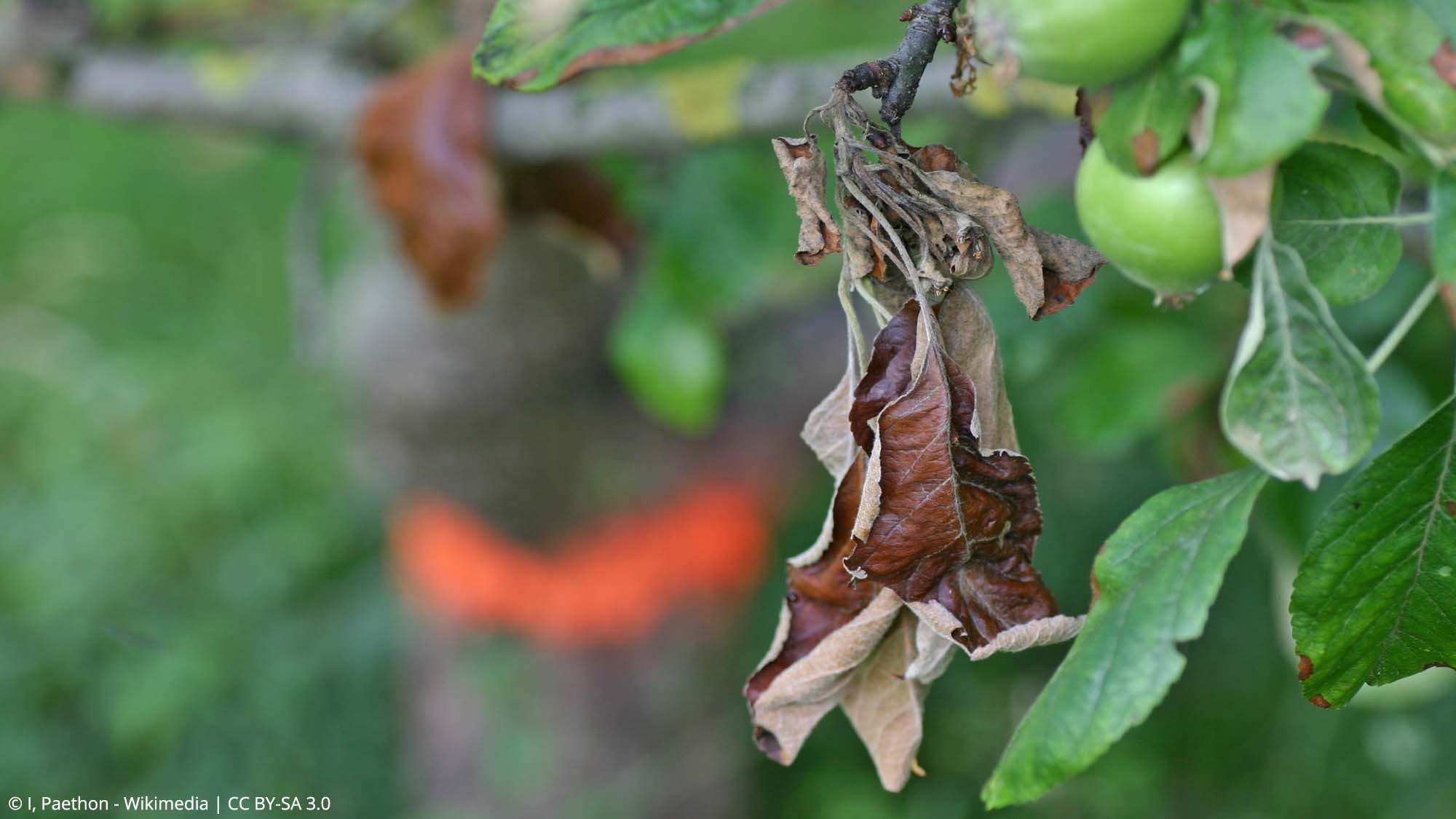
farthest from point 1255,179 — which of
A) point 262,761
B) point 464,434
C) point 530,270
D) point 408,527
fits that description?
point 262,761

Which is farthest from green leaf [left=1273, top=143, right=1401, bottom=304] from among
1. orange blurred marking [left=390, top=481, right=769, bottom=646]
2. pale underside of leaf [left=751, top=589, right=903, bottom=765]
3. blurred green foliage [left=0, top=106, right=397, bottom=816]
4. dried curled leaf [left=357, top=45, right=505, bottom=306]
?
blurred green foliage [left=0, top=106, right=397, bottom=816]

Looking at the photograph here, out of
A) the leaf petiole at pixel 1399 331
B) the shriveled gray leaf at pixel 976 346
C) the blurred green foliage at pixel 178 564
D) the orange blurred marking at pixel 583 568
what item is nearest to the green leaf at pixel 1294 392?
the leaf petiole at pixel 1399 331

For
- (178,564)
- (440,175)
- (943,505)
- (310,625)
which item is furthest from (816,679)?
(178,564)

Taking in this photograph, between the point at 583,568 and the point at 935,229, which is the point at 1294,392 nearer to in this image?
the point at 935,229

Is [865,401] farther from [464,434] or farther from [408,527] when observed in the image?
[408,527]

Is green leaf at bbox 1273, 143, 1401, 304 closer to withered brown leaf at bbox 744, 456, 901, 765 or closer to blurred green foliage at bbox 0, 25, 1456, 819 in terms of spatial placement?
withered brown leaf at bbox 744, 456, 901, 765

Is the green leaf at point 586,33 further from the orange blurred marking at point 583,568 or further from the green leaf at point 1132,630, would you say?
the orange blurred marking at point 583,568
